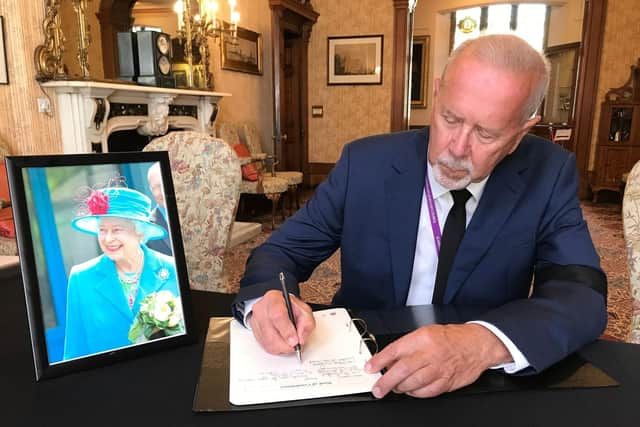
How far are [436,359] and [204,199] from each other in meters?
1.30

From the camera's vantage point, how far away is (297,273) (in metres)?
1.25

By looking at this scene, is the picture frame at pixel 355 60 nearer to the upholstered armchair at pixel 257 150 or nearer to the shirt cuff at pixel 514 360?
the upholstered armchair at pixel 257 150

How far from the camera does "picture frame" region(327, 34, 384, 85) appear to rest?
752 cm

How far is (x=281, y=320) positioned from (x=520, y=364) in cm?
40

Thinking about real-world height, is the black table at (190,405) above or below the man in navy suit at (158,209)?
below

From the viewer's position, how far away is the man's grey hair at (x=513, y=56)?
1000mm

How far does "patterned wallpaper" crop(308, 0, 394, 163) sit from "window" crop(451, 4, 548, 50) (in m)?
3.35

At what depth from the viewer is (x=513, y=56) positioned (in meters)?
1.00

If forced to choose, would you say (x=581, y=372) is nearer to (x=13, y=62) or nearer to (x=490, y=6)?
(x=13, y=62)

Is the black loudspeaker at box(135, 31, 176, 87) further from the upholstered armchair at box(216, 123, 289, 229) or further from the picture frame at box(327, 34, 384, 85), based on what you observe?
the picture frame at box(327, 34, 384, 85)

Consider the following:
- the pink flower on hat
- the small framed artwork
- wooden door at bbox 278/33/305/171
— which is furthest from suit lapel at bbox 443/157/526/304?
the small framed artwork

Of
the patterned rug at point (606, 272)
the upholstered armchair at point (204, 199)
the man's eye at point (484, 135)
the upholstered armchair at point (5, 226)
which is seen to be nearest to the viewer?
the man's eye at point (484, 135)

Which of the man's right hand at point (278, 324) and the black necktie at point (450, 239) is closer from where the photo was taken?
the man's right hand at point (278, 324)

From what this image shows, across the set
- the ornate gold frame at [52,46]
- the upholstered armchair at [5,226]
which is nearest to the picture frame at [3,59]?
the ornate gold frame at [52,46]
